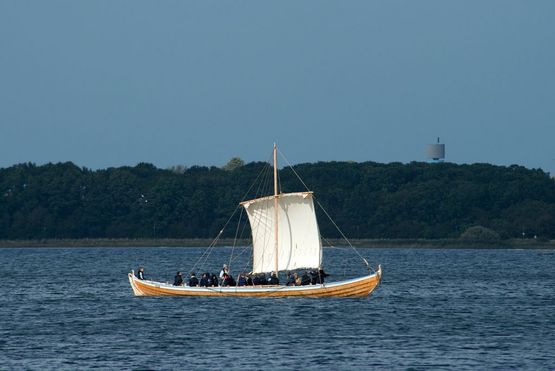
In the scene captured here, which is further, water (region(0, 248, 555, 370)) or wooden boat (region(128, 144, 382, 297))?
wooden boat (region(128, 144, 382, 297))

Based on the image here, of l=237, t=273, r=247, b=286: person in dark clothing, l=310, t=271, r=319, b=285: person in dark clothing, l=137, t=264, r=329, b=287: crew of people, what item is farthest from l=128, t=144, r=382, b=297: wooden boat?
l=310, t=271, r=319, b=285: person in dark clothing

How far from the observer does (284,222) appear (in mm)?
91375

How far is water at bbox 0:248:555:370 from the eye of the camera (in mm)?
57812

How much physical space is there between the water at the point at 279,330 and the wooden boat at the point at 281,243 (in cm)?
109

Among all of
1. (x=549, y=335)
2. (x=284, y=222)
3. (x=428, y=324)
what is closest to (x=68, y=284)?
(x=284, y=222)

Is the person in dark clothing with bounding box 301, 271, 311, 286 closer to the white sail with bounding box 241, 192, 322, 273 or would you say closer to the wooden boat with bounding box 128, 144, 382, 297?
the wooden boat with bounding box 128, 144, 382, 297

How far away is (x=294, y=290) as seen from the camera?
85188 millimetres

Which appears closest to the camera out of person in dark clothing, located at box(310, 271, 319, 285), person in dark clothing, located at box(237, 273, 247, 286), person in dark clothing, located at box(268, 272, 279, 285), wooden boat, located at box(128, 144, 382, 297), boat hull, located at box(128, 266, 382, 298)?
boat hull, located at box(128, 266, 382, 298)

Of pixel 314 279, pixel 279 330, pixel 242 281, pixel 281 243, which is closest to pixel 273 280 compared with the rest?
pixel 242 281

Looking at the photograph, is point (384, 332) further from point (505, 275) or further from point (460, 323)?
point (505, 275)

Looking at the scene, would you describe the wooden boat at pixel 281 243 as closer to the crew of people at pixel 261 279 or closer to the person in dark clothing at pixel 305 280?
the crew of people at pixel 261 279

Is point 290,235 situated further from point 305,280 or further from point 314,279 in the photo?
point 314,279

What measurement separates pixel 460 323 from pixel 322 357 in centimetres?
1822

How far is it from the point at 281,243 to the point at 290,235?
876 mm
